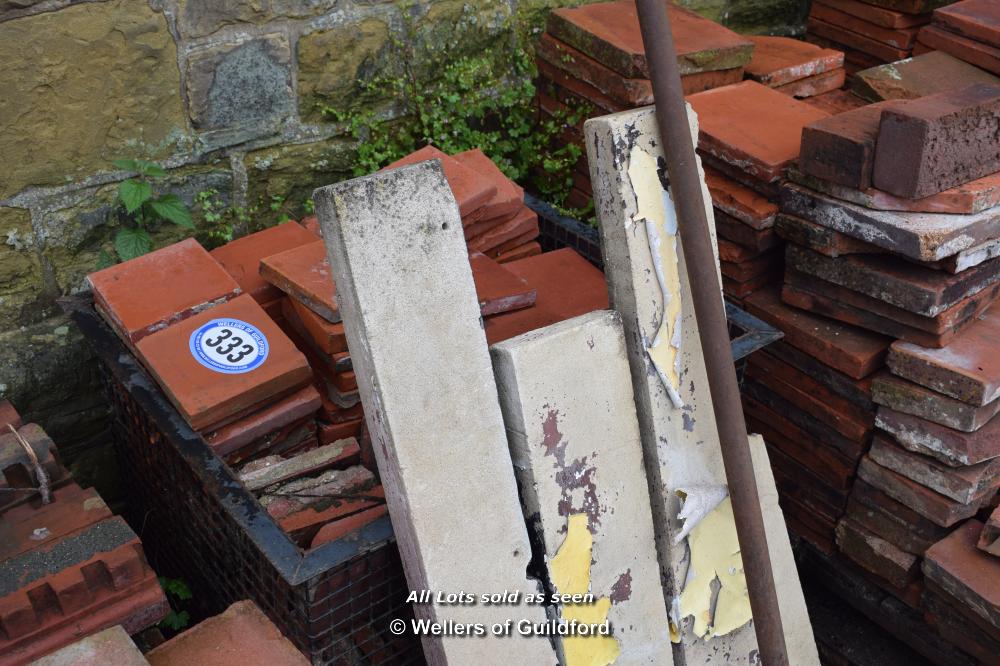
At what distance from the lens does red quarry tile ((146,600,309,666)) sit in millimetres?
1917

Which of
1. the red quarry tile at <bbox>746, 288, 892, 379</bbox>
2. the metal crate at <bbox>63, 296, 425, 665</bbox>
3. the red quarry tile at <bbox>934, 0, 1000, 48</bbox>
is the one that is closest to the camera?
the metal crate at <bbox>63, 296, 425, 665</bbox>

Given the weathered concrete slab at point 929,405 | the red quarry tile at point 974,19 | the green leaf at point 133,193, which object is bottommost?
the weathered concrete slab at point 929,405

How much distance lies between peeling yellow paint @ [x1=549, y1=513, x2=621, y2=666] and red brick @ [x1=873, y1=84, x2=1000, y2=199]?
3.92 ft

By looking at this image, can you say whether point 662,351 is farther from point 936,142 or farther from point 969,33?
point 969,33

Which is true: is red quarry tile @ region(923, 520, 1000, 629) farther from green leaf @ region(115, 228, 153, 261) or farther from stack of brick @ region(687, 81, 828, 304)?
green leaf @ region(115, 228, 153, 261)

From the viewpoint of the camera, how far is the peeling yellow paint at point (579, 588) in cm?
205

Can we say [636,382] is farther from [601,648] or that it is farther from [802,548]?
[802,548]

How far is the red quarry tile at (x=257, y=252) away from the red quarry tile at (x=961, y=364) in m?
1.73

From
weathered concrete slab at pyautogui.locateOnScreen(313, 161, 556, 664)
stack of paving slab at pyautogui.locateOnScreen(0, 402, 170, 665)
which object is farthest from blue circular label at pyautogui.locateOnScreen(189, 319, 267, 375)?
weathered concrete slab at pyautogui.locateOnScreen(313, 161, 556, 664)

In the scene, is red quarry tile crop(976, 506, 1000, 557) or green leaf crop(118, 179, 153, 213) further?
green leaf crop(118, 179, 153, 213)

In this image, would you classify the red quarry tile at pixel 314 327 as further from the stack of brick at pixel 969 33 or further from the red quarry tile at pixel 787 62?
the stack of brick at pixel 969 33

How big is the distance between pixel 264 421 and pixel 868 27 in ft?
10.1

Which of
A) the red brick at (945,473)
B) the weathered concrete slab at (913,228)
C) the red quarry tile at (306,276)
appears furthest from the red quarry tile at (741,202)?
the red quarry tile at (306,276)

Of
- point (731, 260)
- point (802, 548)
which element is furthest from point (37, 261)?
point (802, 548)
